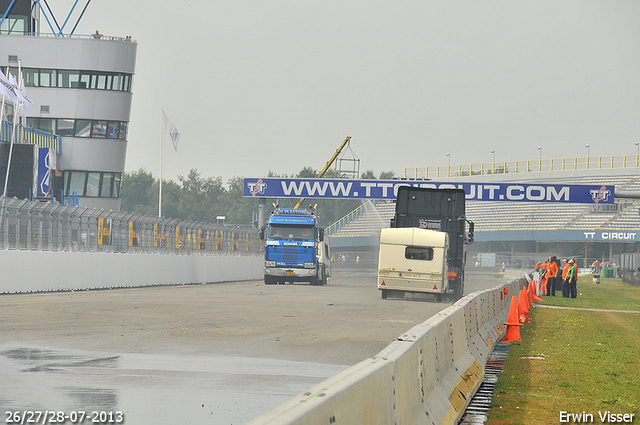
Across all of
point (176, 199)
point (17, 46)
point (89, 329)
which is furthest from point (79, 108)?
point (176, 199)

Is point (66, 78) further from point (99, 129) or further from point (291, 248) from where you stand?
point (291, 248)

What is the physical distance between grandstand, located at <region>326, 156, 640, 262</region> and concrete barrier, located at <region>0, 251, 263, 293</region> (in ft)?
173

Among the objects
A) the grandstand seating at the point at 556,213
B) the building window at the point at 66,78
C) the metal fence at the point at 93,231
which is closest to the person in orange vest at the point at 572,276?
the metal fence at the point at 93,231

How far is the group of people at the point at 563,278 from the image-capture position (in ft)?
126

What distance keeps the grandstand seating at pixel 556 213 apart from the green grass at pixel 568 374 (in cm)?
7614

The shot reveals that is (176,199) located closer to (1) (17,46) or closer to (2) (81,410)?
(1) (17,46)

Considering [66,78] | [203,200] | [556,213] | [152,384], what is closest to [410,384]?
[152,384]

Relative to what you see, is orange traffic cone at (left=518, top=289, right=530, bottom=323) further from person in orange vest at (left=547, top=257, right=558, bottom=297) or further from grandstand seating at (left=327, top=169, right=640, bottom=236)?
grandstand seating at (left=327, top=169, right=640, bottom=236)

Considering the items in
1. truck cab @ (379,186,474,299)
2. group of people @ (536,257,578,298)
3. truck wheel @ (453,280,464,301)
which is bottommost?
truck wheel @ (453,280,464,301)

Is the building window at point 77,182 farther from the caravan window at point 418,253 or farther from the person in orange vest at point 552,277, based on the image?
the caravan window at point 418,253

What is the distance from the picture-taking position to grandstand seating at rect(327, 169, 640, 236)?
9631 centimetres

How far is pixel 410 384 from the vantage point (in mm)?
6527

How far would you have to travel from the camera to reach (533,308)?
30.9m

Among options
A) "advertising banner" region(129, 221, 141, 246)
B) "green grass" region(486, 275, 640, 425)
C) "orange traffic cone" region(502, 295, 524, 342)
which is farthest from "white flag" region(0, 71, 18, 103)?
"orange traffic cone" region(502, 295, 524, 342)
